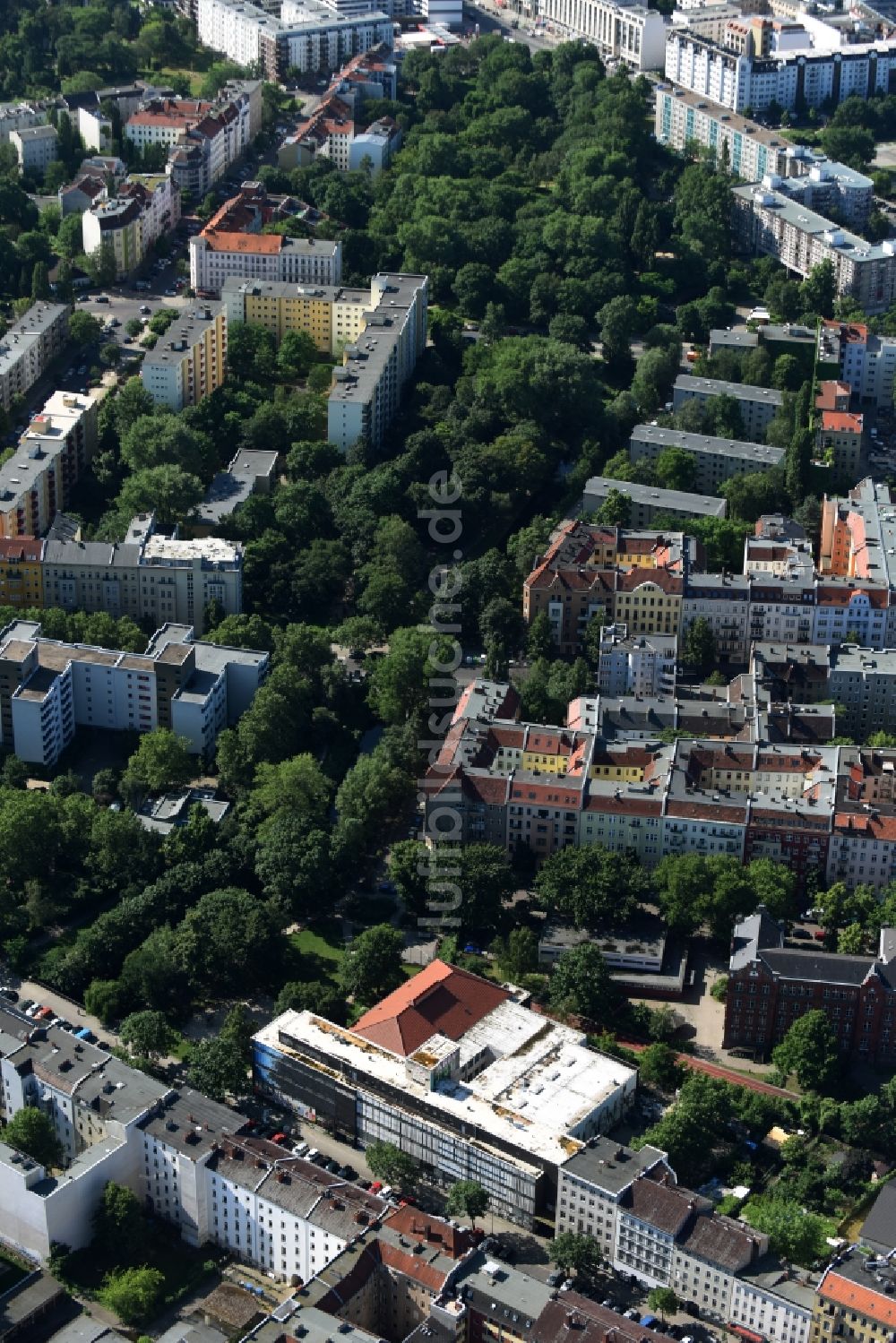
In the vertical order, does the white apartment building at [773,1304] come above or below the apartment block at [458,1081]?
below

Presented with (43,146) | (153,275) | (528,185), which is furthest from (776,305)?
(43,146)

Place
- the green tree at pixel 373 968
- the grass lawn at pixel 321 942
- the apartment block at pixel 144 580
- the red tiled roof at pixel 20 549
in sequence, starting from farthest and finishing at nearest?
the apartment block at pixel 144 580, the red tiled roof at pixel 20 549, the grass lawn at pixel 321 942, the green tree at pixel 373 968

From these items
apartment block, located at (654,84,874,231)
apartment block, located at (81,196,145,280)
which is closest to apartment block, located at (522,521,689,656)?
apartment block, located at (81,196,145,280)

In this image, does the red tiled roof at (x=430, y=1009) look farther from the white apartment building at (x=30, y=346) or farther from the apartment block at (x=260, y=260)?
the apartment block at (x=260, y=260)

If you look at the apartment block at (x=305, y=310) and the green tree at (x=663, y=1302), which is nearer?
the green tree at (x=663, y=1302)

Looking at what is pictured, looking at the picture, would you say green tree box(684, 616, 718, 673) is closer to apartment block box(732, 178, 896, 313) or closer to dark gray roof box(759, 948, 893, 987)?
dark gray roof box(759, 948, 893, 987)

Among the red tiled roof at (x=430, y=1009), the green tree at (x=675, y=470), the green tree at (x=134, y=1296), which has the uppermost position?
the green tree at (x=675, y=470)

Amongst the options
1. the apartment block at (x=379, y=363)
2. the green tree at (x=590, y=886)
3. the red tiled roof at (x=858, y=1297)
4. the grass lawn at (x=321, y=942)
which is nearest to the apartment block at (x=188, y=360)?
the apartment block at (x=379, y=363)
